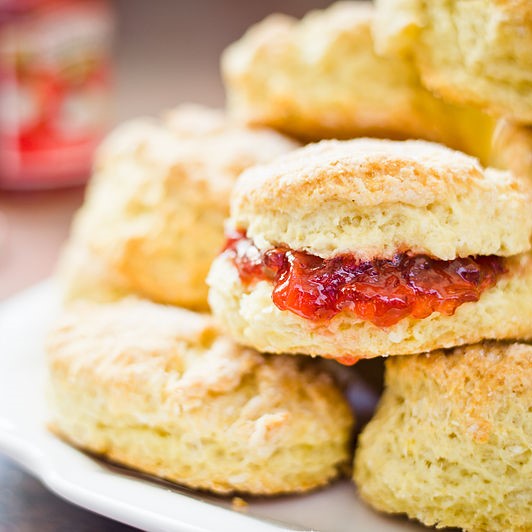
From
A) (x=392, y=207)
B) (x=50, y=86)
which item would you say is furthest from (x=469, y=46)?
(x=50, y=86)

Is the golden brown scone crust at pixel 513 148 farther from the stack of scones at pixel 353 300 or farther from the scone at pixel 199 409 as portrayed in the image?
the scone at pixel 199 409

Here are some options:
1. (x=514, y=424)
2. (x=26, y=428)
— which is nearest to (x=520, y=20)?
(x=514, y=424)

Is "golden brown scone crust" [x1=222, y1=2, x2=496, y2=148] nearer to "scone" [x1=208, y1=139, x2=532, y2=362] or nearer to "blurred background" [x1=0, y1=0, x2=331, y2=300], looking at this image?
"scone" [x1=208, y1=139, x2=532, y2=362]

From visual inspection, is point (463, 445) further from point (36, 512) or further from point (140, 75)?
point (140, 75)

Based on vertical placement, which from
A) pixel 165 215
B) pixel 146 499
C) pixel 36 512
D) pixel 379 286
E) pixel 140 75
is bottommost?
pixel 140 75

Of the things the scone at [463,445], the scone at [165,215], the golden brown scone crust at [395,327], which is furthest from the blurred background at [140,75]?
the scone at [463,445]

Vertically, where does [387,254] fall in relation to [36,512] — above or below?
above

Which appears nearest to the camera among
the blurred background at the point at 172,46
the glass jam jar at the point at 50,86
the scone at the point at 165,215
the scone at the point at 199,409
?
the scone at the point at 199,409
